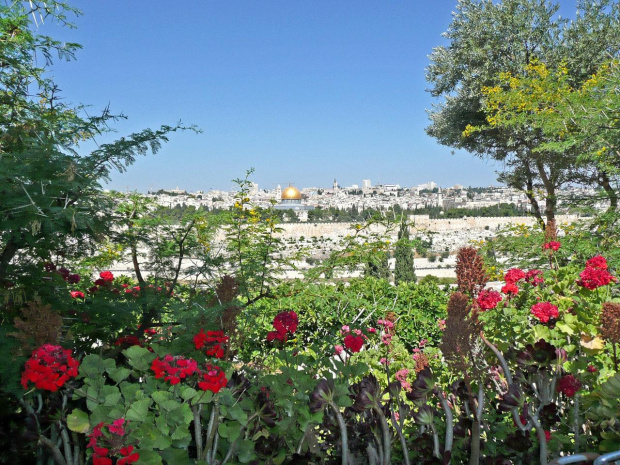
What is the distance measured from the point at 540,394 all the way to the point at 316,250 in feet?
11.4

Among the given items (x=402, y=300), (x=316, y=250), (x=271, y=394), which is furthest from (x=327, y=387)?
(x=402, y=300)

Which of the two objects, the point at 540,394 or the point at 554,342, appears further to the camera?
the point at 554,342

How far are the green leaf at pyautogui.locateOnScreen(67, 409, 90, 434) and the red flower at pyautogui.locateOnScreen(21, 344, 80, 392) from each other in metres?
0.09

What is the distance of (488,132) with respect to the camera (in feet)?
36.9

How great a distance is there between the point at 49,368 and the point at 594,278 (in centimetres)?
236

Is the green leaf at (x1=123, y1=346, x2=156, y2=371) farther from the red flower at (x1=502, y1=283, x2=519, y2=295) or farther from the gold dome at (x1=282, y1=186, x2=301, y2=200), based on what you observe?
the gold dome at (x1=282, y1=186, x2=301, y2=200)

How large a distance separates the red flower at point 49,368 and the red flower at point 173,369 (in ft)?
A: 0.72

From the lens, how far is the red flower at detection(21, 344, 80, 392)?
1178 mm

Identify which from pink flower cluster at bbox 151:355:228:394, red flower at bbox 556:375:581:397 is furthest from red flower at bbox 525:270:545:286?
pink flower cluster at bbox 151:355:228:394

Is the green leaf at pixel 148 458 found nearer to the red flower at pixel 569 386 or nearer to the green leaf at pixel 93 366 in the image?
the green leaf at pixel 93 366

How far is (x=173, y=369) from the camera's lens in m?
1.22

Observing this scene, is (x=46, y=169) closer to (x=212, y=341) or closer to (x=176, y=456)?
(x=212, y=341)

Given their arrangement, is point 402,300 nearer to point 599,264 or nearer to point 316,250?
point 316,250

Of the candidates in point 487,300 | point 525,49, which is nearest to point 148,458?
point 487,300
